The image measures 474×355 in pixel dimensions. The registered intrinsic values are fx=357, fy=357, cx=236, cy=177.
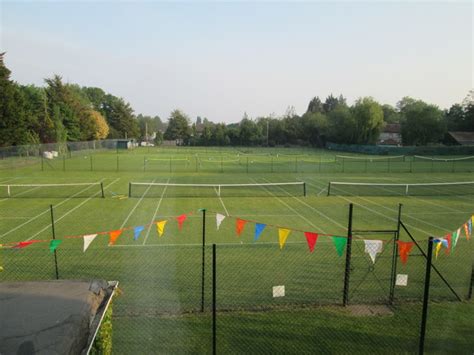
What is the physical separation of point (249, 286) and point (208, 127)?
315 feet

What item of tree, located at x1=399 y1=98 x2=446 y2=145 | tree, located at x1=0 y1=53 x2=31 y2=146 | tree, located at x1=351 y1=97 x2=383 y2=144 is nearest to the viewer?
tree, located at x1=0 y1=53 x2=31 y2=146

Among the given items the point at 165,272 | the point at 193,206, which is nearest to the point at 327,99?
the point at 193,206

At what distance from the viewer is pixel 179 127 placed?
110750 mm

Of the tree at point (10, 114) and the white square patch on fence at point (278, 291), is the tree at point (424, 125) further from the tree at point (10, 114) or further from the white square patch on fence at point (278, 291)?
the white square patch on fence at point (278, 291)

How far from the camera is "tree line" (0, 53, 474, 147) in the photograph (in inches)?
1833

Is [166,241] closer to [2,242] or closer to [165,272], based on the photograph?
[165,272]

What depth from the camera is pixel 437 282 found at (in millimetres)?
9055

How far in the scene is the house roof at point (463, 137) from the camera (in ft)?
229

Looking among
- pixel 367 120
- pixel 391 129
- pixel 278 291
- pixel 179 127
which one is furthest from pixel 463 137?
pixel 278 291

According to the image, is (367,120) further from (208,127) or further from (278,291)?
(278,291)

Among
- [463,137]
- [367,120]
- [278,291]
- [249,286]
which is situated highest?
[367,120]

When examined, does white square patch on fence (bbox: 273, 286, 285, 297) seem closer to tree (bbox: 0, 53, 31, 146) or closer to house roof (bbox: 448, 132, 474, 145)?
tree (bbox: 0, 53, 31, 146)

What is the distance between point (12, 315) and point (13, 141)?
1932 inches

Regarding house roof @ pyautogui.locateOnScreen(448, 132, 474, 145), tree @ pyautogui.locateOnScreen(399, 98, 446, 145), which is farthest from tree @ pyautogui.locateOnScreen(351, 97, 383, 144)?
house roof @ pyautogui.locateOnScreen(448, 132, 474, 145)
